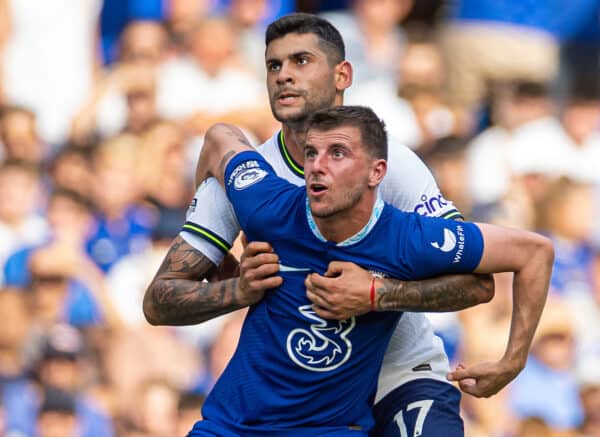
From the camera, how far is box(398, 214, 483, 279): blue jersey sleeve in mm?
4656

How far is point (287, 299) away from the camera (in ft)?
15.7

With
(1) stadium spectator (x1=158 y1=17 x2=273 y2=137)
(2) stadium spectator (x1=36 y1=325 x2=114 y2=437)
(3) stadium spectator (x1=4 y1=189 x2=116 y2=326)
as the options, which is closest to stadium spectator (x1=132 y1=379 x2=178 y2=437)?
(2) stadium spectator (x1=36 y1=325 x2=114 y2=437)

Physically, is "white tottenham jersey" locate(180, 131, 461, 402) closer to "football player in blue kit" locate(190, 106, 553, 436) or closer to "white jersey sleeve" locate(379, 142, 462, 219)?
"white jersey sleeve" locate(379, 142, 462, 219)

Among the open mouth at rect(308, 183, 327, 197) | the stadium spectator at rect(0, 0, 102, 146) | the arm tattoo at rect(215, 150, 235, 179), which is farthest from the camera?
the stadium spectator at rect(0, 0, 102, 146)

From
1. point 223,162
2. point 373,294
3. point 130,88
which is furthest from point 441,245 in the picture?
point 130,88

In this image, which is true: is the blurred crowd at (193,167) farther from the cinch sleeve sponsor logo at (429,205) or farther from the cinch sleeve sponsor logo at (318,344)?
the cinch sleeve sponsor logo at (318,344)

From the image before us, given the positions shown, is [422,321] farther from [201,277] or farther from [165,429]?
[165,429]

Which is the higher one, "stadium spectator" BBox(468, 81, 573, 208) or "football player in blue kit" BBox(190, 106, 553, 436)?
"stadium spectator" BBox(468, 81, 573, 208)

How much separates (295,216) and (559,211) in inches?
229

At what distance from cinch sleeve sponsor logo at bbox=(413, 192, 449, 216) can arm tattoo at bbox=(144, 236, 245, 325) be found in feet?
2.65

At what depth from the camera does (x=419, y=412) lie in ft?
16.7

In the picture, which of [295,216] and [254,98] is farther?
[254,98]

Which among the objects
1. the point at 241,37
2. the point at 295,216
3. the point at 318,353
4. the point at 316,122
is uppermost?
the point at 241,37

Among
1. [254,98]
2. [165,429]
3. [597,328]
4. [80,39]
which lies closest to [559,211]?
[597,328]
